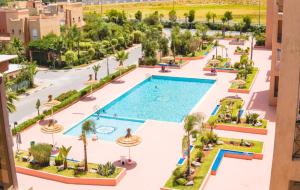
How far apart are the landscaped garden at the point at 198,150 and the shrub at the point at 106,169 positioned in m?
2.94

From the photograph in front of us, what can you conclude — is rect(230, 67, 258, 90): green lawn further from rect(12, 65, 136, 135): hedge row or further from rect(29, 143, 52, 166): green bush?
rect(29, 143, 52, 166): green bush

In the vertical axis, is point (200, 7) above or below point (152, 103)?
above

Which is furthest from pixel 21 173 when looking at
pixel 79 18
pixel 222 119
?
pixel 79 18

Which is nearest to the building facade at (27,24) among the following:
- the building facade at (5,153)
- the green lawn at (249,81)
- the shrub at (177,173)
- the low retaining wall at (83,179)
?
the green lawn at (249,81)

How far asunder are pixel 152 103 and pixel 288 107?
24.1m

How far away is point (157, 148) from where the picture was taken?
23.9 m

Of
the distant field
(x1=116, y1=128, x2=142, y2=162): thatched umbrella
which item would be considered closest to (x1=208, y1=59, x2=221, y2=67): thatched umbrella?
(x1=116, y1=128, x2=142, y2=162): thatched umbrella

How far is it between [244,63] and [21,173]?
935 inches

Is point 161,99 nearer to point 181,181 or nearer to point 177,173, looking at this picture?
point 177,173

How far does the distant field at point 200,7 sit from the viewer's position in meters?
75.8

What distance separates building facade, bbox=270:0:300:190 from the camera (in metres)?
8.98

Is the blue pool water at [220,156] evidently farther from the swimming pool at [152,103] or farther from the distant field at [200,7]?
the distant field at [200,7]

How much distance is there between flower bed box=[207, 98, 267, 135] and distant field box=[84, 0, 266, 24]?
44.2m

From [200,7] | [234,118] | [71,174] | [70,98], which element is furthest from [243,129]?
[200,7]
